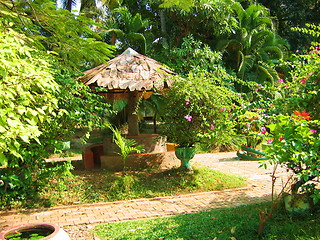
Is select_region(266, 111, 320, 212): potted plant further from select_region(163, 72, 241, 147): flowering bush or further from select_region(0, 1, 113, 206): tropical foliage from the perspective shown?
select_region(163, 72, 241, 147): flowering bush

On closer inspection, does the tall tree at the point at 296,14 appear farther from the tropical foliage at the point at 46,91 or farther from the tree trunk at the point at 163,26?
the tropical foliage at the point at 46,91

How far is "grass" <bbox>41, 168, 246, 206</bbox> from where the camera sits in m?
6.79

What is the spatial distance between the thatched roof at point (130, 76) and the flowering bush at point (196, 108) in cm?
65

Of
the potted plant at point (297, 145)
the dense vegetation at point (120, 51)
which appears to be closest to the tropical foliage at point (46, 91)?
the dense vegetation at point (120, 51)

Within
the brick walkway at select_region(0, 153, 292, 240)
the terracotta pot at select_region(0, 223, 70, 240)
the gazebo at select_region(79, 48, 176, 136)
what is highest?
the gazebo at select_region(79, 48, 176, 136)

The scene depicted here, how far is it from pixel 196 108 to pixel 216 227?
11.6 ft

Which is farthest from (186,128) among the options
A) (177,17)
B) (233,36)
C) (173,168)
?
(233,36)

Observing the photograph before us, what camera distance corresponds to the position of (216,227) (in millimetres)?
4828

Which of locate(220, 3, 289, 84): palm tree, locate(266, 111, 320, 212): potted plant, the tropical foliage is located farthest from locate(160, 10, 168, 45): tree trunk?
locate(266, 111, 320, 212): potted plant

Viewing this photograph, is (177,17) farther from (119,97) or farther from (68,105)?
(68,105)

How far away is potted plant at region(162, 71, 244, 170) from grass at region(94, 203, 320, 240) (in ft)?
8.41

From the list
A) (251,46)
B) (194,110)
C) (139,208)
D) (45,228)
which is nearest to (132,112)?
(194,110)

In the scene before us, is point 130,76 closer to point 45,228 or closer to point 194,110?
point 194,110

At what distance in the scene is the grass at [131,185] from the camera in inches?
267
